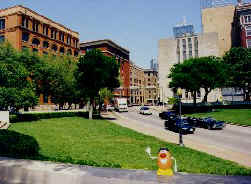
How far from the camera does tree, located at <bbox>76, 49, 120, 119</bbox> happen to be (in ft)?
120

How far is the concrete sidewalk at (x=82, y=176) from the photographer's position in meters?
5.41

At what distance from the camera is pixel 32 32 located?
58656 mm

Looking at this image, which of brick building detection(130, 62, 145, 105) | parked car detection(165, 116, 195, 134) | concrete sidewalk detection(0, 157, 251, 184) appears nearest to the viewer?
concrete sidewalk detection(0, 157, 251, 184)

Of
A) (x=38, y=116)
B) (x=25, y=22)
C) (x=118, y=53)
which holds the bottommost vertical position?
(x=38, y=116)

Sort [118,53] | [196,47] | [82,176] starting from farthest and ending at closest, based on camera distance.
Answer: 1. [118,53]
2. [196,47]
3. [82,176]

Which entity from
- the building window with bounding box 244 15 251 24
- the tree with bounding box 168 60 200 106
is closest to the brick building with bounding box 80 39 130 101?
the tree with bounding box 168 60 200 106

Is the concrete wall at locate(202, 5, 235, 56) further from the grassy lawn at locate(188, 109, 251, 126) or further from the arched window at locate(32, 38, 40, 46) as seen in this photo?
the arched window at locate(32, 38, 40, 46)

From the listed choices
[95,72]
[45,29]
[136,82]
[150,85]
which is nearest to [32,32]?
[45,29]

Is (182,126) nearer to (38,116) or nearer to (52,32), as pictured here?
(38,116)

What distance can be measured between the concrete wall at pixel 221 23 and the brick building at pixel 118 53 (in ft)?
140

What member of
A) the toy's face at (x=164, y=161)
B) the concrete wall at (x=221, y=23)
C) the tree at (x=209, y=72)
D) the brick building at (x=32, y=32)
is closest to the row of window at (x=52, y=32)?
the brick building at (x=32, y=32)

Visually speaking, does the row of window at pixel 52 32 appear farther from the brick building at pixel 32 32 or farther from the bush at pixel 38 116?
the bush at pixel 38 116

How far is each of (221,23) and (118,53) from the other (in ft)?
169

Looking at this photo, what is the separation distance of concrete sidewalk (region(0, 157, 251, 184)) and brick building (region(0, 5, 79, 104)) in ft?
176
